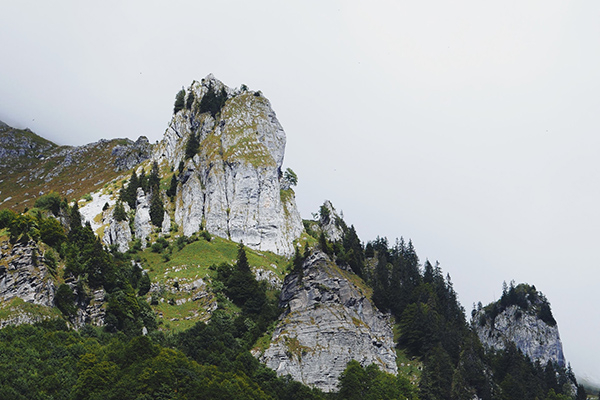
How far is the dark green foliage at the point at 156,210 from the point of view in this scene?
143000 mm

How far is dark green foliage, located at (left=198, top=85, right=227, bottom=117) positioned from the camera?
570ft

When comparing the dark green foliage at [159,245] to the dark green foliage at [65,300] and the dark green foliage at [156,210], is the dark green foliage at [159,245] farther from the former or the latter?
the dark green foliage at [65,300]

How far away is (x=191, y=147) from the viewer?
536ft

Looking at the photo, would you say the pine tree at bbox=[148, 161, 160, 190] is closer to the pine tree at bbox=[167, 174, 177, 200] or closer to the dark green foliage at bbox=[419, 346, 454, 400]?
the pine tree at bbox=[167, 174, 177, 200]

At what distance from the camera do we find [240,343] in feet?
322

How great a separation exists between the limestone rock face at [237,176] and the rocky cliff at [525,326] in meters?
73.9

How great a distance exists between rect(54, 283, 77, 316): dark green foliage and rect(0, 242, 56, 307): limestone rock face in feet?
3.65

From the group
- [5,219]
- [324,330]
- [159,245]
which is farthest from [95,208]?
[324,330]

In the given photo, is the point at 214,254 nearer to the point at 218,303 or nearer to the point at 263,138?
the point at 218,303

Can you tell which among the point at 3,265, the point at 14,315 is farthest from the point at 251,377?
the point at 3,265

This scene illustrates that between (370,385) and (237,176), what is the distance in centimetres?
7576

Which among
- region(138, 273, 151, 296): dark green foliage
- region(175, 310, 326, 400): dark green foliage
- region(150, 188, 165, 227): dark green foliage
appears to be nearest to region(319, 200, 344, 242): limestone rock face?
region(150, 188, 165, 227): dark green foliage

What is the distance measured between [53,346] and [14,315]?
12.1 meters

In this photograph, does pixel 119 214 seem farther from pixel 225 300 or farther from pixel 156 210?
pixel 225 300
